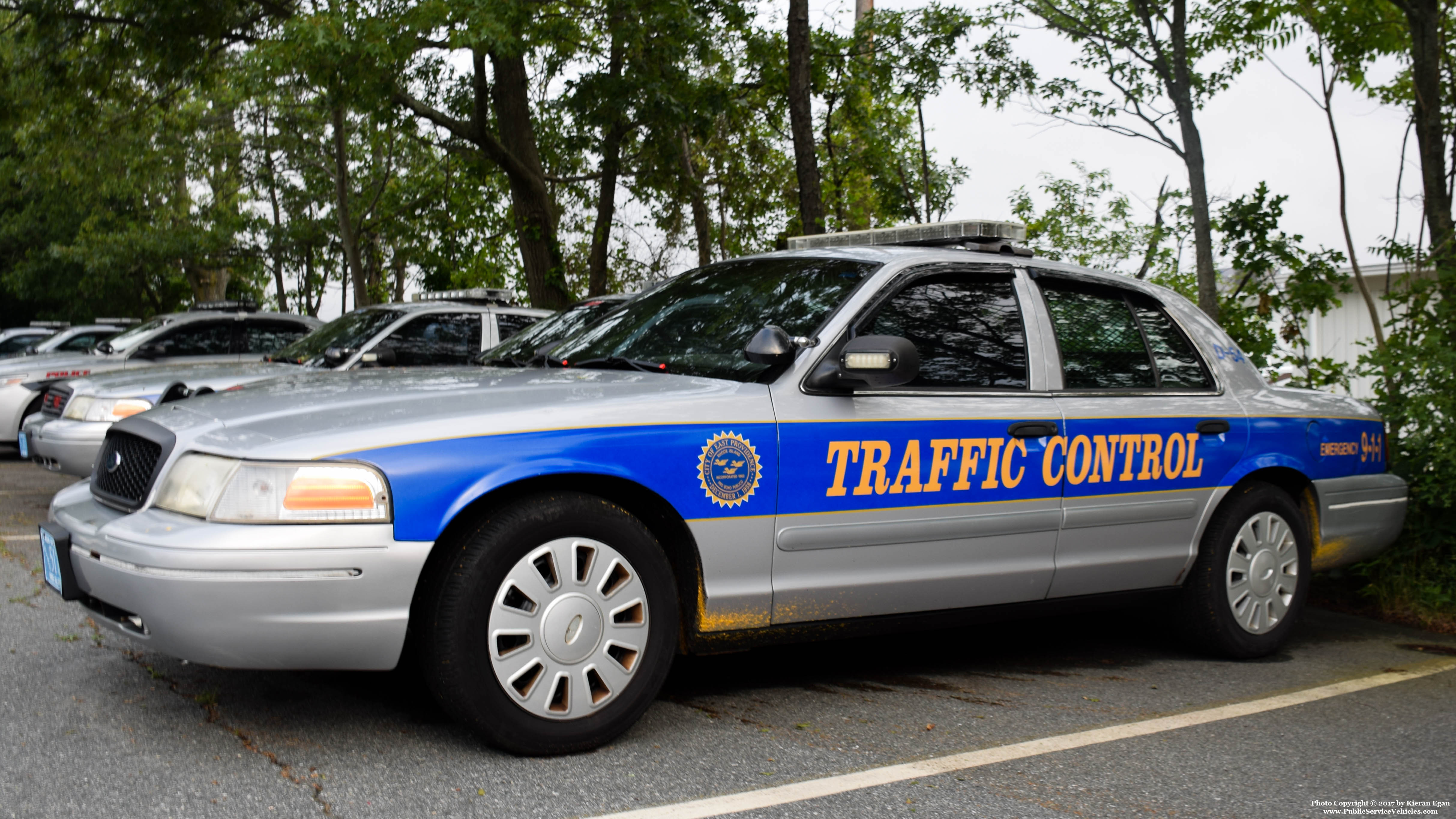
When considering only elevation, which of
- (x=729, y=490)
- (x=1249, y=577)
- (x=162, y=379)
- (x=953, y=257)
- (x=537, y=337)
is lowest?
(x=1249, y=577)

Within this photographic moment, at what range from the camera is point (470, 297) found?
1014 cm

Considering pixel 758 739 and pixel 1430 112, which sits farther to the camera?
pixel 1430 112

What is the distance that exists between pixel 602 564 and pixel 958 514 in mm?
1370

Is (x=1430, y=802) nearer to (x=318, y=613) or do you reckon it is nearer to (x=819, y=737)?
(x=819, y=737)

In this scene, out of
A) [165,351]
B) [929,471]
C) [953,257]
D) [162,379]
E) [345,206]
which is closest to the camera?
[929,471]

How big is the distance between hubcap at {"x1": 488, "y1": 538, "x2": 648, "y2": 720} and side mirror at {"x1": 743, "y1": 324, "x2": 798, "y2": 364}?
0.79 metres

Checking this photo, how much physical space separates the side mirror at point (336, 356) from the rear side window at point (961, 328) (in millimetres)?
5407

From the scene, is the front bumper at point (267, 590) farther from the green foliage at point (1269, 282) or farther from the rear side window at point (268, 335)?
the rear side window at point (268, 335)

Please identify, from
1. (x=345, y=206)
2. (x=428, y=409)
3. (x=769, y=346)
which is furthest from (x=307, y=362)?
(x=345, y=206)

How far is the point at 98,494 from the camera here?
3.81 metres

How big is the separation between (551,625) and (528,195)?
12.0 meters

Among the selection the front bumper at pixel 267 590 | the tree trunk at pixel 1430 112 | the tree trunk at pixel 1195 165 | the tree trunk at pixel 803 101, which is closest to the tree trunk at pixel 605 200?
the tree trunk at pixel 803 101

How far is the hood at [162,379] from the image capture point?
7816 millimetres

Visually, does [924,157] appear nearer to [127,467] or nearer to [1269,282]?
[1269,282]
